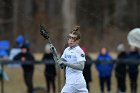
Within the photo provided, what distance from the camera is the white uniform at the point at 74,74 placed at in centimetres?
1381

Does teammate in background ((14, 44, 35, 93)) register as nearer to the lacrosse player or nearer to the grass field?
the grass field

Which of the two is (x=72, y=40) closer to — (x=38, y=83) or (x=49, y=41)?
(x=49, y=41)

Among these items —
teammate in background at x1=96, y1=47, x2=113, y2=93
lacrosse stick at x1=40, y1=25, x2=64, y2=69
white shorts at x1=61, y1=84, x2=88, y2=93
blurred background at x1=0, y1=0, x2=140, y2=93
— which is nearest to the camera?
lacrosse stick at x1=40, y1=25, x2=64, y2=69

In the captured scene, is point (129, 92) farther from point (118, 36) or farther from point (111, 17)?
point (111, 17)

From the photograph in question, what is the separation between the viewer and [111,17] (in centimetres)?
5638

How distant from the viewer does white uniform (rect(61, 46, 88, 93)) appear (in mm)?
13812

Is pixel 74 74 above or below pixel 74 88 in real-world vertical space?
above

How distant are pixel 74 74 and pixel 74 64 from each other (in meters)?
0.25

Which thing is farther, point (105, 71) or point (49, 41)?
point (105, 71)

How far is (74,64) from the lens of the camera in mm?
13719

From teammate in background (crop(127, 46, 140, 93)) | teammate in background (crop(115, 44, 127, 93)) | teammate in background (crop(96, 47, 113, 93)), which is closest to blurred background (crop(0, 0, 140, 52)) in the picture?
teammate in background (crop(96, 47, 113, 93))

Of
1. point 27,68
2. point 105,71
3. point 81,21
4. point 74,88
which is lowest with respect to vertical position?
point 105,71

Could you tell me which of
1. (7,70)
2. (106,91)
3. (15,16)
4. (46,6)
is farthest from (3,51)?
(46,6)

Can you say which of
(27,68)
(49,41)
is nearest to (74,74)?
(49,41)
